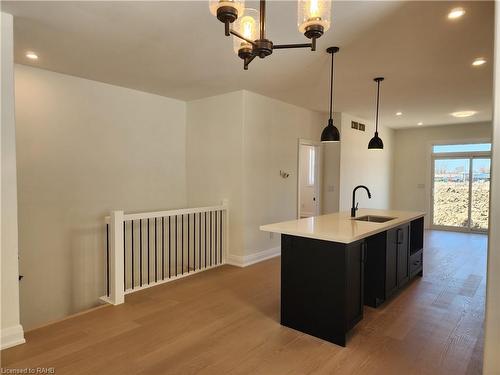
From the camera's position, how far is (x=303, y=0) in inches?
65.7

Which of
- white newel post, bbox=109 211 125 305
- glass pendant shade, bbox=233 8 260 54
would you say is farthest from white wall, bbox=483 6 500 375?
white newel post, bbox=109 211 125 305

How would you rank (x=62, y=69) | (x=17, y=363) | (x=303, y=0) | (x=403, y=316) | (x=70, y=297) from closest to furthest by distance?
(x=303, y=0) < (x=17, y=363) < (x=403, y=316) < (x=62, y=69) < (x=70, y=297)

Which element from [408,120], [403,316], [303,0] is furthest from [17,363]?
[408,120]

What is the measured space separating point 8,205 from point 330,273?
2698 millimetres

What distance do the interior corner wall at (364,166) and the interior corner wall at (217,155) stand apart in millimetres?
2651

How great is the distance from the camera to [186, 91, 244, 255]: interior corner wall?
4.77m

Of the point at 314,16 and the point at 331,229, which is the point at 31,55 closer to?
the point at 314,16

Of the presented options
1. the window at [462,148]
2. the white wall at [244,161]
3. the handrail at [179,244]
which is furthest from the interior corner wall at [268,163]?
the window at [462,148]

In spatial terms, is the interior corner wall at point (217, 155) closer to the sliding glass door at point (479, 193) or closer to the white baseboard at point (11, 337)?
the white baseboard at point (11, 337)

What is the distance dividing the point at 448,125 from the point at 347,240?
7.33m

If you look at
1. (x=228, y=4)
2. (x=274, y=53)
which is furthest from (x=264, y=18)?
(x=274, y=53)

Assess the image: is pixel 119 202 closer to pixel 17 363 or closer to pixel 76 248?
pixel 76 248

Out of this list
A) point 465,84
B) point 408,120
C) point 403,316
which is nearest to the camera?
point 403,316

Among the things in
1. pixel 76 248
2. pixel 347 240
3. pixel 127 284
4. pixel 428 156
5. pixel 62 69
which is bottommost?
pixel 127 284
